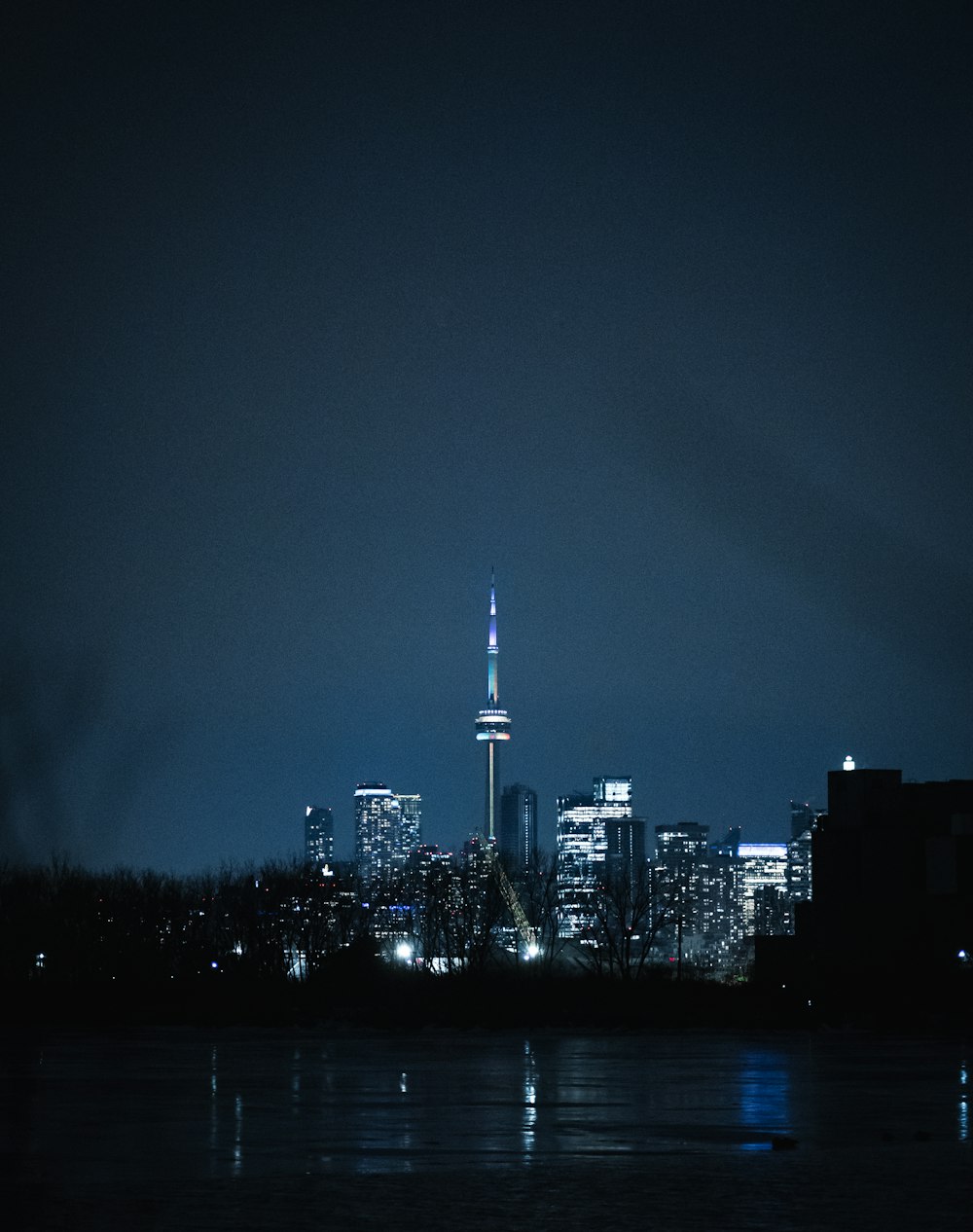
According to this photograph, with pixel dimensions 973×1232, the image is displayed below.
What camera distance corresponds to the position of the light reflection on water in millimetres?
18719

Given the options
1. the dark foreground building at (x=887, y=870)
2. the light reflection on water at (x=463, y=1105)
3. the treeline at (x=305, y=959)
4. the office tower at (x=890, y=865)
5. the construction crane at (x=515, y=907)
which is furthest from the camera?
the construction crane at (x=515, y=907)

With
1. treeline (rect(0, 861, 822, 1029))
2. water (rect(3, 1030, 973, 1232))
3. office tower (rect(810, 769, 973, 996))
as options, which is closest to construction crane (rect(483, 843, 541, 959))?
treeline (rect(0, 861, 822, 1029))

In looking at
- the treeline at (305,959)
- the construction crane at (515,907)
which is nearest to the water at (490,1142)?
the treeline at (305,959)

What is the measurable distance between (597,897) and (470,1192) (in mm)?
149306

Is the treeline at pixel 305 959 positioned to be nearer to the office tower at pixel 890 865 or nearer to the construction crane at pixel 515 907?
the construction crane at pixel 515 907

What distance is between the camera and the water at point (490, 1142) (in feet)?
47.4

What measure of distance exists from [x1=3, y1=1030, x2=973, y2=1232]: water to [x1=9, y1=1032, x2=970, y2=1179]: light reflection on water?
0.23 ft

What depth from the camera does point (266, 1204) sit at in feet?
48.1

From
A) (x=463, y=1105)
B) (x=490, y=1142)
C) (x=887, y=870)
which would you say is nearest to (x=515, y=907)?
(x=887, y=870)

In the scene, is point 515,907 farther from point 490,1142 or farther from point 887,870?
point 490,1142

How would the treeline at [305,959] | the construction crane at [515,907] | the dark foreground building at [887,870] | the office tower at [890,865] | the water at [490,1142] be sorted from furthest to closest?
the construction crane at [515,907]
the office tower at [890,865]
the dark foreground building at [887,870]
the treeline at [305,959]
the water at [490,1142]

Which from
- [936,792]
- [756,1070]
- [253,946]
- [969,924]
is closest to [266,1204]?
[756,1070]

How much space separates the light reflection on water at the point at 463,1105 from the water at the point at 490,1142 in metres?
0.07

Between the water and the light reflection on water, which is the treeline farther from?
the water
